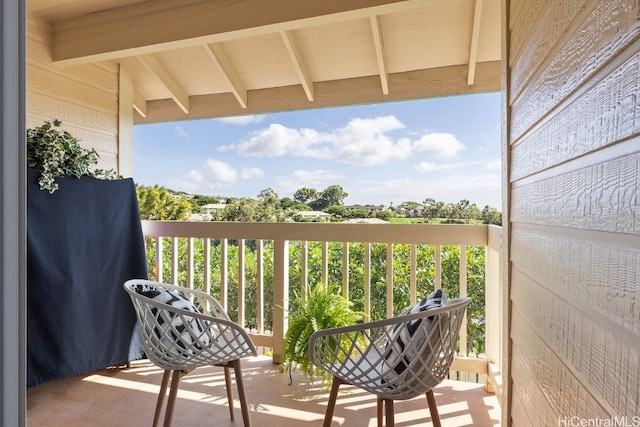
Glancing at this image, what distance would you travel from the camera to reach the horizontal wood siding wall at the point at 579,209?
54 cm

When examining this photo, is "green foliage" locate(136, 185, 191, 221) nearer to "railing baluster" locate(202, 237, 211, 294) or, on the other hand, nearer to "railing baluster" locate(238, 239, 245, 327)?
"railing baluster" locate(202, 237, 211, 294)

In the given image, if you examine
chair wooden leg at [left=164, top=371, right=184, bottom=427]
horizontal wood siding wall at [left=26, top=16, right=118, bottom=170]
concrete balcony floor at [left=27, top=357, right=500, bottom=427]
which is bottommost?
concrete balcony floor at [left=27, top=357, right=500, bottom=427]

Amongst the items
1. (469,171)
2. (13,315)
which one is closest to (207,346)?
(13,315)

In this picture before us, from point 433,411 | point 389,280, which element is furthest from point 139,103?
point 433,411

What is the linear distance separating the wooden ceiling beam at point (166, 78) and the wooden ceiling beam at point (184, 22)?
→ 0.30m

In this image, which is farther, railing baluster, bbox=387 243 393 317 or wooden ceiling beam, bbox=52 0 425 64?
railing baluster, bbox=387 243 393 317

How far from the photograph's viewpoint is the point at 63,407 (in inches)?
80.1

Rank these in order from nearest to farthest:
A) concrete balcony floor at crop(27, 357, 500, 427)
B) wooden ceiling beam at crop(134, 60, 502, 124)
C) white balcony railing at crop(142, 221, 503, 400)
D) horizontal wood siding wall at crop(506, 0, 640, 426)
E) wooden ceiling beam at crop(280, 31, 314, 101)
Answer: horizontal wood siding wall at crop(506, 0, 640, 426), concrete balcony floor at crop(27, 357, 500, 427), white balcony railing at crop(142, 221, 503, 400), wooden ceiling beam at crop(280, 31, 314, 101), wooden ceiling beam at crop(134, 60, 502, 124)

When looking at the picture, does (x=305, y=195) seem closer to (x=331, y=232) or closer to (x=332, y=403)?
(x=331, y=232)

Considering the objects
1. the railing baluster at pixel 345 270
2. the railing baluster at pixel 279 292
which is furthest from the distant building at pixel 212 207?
the railing baluster at pixel 345 270

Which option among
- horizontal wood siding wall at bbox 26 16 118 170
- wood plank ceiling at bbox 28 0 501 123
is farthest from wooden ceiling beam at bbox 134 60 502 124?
horizontal wood siding wall at bbox 26 16 118 170

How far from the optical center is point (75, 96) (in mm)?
2689

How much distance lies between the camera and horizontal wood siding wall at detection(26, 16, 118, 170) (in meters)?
2.43

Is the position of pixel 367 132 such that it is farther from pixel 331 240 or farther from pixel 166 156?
pixel 166 156
